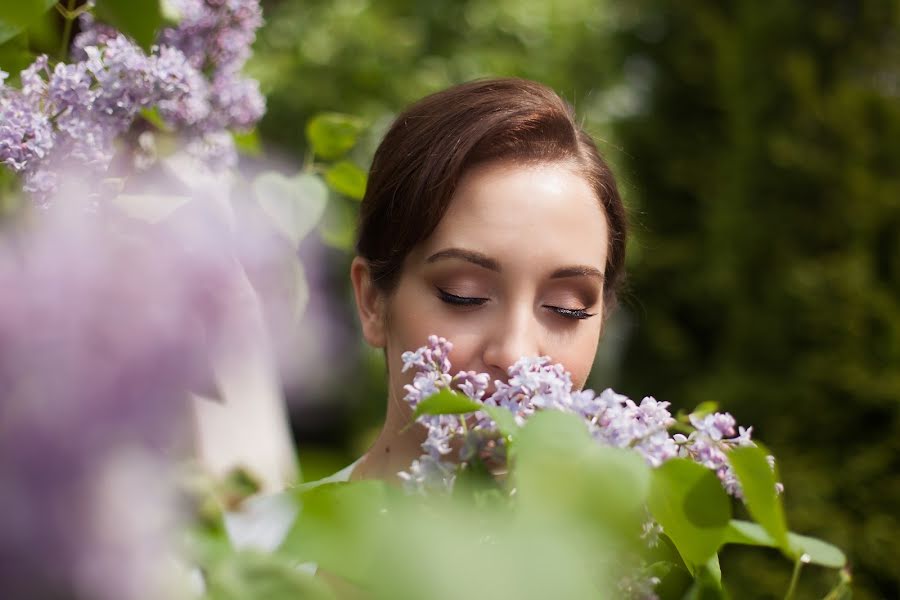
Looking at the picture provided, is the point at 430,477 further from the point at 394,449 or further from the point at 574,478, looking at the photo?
the point at 394,449

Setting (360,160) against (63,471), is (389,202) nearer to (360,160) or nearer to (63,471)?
(63,471)

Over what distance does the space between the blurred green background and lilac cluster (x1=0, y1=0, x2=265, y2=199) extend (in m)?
0.29

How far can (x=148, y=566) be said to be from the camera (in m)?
0.27

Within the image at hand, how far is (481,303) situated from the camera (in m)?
1.10

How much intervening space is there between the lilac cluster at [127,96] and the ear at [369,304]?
9.9 inches

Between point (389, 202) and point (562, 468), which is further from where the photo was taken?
point (389, 202)

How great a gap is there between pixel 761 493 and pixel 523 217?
2.03 feet

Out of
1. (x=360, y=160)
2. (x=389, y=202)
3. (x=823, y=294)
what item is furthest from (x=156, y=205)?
(x=360, y=160)

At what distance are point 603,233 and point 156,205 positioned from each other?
0.62 meters

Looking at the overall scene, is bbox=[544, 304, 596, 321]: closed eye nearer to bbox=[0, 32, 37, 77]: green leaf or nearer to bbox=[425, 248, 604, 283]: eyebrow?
bbox=[425, 248, 604, 283]: eyebrow

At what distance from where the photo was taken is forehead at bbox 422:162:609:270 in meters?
1.12

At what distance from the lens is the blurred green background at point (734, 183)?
3549mm

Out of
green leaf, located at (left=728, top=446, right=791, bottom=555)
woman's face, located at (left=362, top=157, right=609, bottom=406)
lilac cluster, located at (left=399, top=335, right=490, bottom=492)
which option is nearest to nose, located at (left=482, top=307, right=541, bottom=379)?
woman's face, located at (left=362, top=157, right=609, bottom=406)

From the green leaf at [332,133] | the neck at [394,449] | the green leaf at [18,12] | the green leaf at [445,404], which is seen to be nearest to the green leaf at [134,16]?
the green leaf at [18,12]
